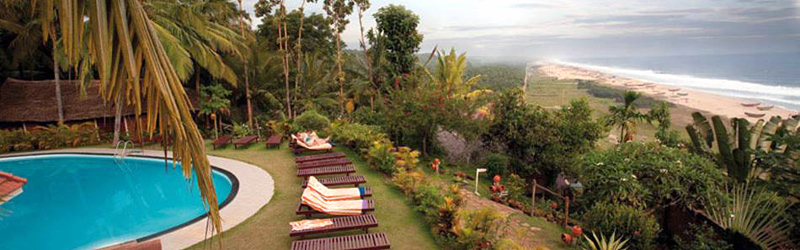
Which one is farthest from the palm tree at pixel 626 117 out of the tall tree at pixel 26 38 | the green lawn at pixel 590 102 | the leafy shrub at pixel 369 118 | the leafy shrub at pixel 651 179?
the tall tree at pixel 26 38

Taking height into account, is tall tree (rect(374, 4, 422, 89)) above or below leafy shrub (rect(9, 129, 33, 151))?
above

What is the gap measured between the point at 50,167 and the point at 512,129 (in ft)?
48.9

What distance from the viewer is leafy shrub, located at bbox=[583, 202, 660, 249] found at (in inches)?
295

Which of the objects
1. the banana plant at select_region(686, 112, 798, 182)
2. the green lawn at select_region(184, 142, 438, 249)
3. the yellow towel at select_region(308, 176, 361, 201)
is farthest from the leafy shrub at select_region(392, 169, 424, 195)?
the banana plant at select_region(686, 112, 798, 182)

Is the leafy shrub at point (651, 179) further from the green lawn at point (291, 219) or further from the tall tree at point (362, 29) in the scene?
the tall tree at point (362, 29)

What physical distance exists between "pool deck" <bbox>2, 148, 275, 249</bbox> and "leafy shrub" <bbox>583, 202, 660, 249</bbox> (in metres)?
6.65

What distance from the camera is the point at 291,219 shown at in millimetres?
7742

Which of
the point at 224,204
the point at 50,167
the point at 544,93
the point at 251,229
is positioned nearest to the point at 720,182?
the point at 251,229

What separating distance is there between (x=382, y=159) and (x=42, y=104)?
15.8 metres

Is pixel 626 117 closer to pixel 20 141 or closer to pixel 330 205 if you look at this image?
pixel 330 205

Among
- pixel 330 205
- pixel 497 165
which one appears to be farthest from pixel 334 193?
pixel 497 165

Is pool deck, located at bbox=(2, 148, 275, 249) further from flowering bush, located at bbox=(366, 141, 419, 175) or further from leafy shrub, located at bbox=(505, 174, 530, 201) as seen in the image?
leafy shrub, located at bbox=(505, 174, 530, 201)

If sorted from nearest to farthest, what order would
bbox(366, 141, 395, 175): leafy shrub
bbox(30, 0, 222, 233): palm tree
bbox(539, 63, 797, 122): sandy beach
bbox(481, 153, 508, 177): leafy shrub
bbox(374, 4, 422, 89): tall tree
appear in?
bbox(30, 0, 222, 233): palm tree, bbox(366, 141, 395, 175): leafy shrub, bbox(481, 153, 508, 177): leafy shrub, bbox(374, 4, 422, 89): tall tree, bbox(539, 63, 797, 122): sandy beach

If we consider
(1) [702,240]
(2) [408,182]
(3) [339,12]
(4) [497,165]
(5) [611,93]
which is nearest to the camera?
(1) [702,240]
